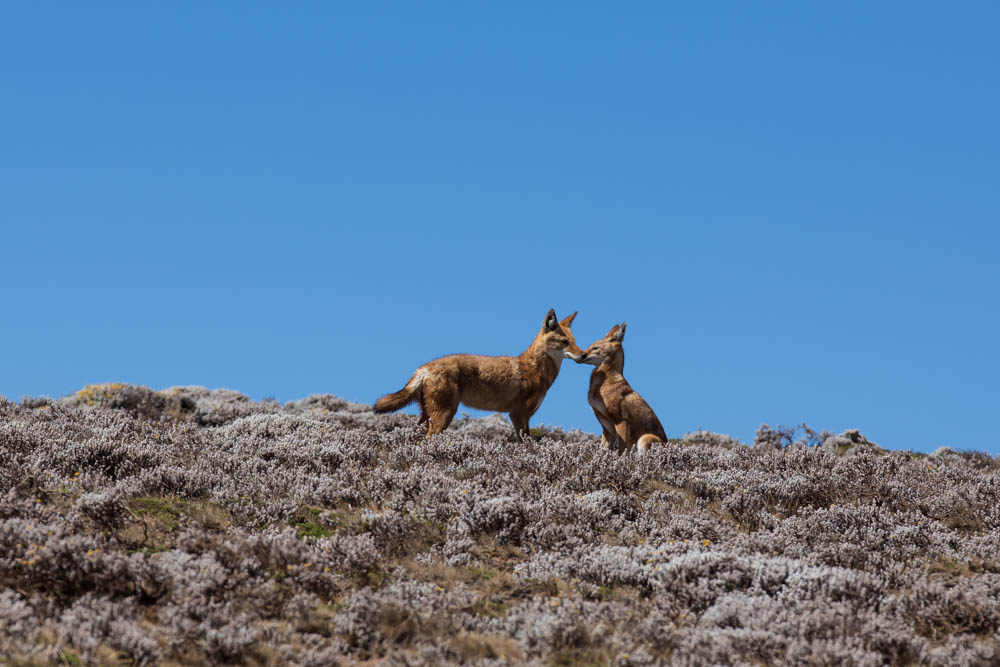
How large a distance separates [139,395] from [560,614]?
14622 millimetres

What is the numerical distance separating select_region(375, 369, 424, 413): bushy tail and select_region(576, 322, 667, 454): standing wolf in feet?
9.13

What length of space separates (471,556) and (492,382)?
648cm

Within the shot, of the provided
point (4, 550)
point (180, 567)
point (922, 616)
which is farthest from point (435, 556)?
point (922, 616)

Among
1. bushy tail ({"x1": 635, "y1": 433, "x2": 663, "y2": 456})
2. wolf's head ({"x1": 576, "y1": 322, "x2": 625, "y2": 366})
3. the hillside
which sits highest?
wolf's head ({"x1": 576, "y1": 322, "x2": 625, "y2": 366})

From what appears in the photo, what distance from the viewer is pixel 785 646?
7.12 m

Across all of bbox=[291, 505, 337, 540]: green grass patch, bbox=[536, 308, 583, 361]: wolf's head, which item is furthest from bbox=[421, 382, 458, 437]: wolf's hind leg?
bbox=[291, 505, 337, 540]: green grass patch

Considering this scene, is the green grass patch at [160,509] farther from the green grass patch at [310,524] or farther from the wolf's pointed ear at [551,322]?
the wolf's pointed ear at [551,322]

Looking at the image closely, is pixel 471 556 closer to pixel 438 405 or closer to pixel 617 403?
pixel 438 405

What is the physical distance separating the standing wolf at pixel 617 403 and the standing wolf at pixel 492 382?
19.6 inches

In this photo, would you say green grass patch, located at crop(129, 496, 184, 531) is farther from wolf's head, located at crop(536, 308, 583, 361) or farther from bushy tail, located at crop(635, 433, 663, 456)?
wolf's head, located at crop(536, 308, 583, 361)

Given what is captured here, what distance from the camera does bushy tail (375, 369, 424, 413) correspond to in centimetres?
1442

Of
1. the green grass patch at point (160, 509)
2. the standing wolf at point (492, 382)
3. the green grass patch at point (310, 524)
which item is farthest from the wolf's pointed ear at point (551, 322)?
the green grass patch at point (160, 509)

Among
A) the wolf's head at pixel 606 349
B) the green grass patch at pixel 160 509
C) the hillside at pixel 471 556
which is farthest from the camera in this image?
the wolf's head at pixel 606 349

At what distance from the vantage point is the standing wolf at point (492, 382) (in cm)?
1452
